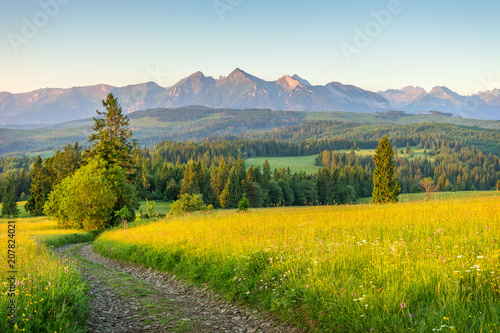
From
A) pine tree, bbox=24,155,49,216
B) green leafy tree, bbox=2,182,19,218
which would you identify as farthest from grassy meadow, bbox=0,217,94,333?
pine tree, bbox=24,155,49,216

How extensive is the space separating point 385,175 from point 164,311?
5095cm

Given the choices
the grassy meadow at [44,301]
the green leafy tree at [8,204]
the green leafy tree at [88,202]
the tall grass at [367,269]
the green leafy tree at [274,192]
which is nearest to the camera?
the tall grass at [367,269]

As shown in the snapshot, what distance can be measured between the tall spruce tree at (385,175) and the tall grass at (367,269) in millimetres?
41578

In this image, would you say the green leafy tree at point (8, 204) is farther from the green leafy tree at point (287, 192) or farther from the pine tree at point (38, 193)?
the green leafy tree at point (287, 192)

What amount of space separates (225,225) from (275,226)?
332cm

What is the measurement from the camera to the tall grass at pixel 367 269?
19.2 feet

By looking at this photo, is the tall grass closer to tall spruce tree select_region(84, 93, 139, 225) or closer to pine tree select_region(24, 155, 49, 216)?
tall spruce tree select_region(84, 93, 139, 225)

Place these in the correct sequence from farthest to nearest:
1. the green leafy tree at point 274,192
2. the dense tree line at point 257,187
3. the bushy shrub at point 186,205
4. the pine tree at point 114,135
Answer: the green leafy tree at point 274,192 → the dense tree line at point 257,187 → the pine tree at point 114,135 → the bushy shrub at point 186,205

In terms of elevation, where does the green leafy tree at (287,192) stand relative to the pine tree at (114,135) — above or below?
below

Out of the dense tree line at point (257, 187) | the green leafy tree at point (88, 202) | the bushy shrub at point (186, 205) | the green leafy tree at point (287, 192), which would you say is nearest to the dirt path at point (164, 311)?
the green leafy tree at point (88, 202)

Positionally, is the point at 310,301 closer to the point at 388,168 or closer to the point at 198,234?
the point at 198,234

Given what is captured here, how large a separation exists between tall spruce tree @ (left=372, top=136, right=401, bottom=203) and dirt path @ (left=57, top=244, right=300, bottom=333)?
4759 centimetres

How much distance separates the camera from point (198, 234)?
15.3m


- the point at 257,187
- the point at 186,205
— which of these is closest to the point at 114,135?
the point at 186,205
